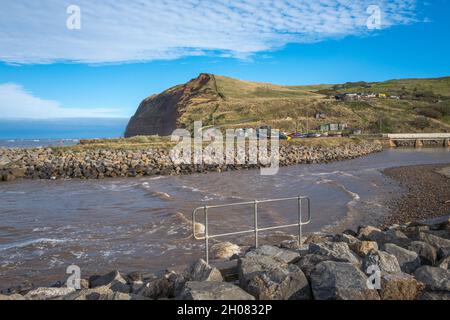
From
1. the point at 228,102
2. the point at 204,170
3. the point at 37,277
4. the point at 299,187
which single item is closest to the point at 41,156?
the point at 204,170

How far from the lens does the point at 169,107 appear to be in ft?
A: 345

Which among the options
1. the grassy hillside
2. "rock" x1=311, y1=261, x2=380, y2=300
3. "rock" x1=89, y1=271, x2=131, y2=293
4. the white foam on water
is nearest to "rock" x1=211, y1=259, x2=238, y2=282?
"rock" x1=311, y1=261, x2=380, y2=300

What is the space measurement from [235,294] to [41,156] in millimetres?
35035

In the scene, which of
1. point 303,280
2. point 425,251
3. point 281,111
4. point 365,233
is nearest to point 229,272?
point 303,280

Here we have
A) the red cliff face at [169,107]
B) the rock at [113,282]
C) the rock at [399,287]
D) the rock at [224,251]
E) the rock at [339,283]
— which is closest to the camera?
the rock at [339,283]

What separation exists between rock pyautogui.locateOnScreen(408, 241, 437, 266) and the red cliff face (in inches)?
3214

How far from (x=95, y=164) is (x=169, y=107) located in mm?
74764

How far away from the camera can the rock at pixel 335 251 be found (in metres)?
6.07

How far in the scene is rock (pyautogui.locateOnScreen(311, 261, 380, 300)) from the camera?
442 cm

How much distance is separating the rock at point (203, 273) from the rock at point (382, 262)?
2.07 meters

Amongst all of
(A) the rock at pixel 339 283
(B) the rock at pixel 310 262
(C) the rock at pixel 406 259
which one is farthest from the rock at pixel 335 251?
(A) the rock at pixel 339 283

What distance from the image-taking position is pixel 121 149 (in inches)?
1555

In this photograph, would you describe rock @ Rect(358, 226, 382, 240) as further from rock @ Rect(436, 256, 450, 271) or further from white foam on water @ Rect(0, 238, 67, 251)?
white foam on water @ Rect(0, 238, 67, 251)

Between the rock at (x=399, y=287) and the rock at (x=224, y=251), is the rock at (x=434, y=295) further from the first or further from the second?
the rock at (x=224, y=251)
